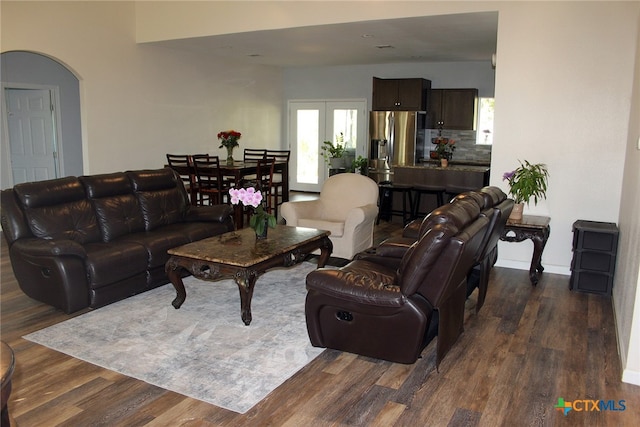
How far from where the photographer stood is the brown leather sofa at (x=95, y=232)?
4.33 meters

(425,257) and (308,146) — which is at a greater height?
(308,146)

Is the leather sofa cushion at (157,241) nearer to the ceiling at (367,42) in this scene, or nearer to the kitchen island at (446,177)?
the ceiling at (367,42)

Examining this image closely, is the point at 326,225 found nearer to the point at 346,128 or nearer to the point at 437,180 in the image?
the point at 437,180

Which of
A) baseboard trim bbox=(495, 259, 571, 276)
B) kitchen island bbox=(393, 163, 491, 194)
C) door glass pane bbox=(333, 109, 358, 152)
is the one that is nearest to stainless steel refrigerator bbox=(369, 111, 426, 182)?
door glass pane bbox=(333, 109, 358, 152)

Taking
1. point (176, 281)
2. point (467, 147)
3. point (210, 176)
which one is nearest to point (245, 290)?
point (176, 281)

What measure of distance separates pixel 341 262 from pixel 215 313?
78.8 inches

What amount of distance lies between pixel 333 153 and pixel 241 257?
7344 mm

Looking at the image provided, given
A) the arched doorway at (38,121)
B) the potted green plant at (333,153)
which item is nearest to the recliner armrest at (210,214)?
the arched doorway at (38,121)

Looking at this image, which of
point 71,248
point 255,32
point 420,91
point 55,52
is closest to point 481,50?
point 420,91

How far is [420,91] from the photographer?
9.73 metres

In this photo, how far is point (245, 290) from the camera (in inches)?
161

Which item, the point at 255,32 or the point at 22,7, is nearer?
the point at 22,7

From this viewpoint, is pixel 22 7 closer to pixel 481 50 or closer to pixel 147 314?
pixel 147 314

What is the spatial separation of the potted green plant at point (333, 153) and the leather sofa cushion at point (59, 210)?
6602mm
